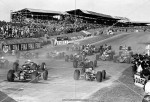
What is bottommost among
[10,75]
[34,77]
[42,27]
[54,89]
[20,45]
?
[54,89]

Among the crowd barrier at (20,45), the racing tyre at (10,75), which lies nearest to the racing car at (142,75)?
the racing tyre at (10,75)

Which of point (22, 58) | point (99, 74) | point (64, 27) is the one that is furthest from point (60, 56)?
point (64, 27)

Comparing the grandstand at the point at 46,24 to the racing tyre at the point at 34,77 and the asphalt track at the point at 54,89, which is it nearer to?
the racing tyre at the point at 34,77

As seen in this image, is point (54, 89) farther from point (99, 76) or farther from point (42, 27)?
point (42, 27)

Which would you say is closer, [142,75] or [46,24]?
[142,75]

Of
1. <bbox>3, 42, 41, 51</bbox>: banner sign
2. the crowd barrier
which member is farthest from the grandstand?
<bbox>3, 42, 41, 51</bbox>: banner sign

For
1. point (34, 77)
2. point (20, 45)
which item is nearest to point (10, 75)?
point (34, 77)

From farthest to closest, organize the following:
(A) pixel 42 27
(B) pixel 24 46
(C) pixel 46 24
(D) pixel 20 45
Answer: (C) pixel 46 24 → (A) pixel 42 27 → (B) pixel 24 46 → (D) pixel 20 45

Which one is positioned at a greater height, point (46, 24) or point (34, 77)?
point (46, 24)

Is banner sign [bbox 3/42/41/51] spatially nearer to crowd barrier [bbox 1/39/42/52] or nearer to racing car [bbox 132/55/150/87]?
crowd barrier [bbox 1/39/42/52]

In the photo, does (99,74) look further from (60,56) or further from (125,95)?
(60,56)

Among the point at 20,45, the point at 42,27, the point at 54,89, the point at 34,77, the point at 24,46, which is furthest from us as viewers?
the point at 42,27

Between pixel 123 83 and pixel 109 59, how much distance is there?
40.3 feet

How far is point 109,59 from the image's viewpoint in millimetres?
28281
